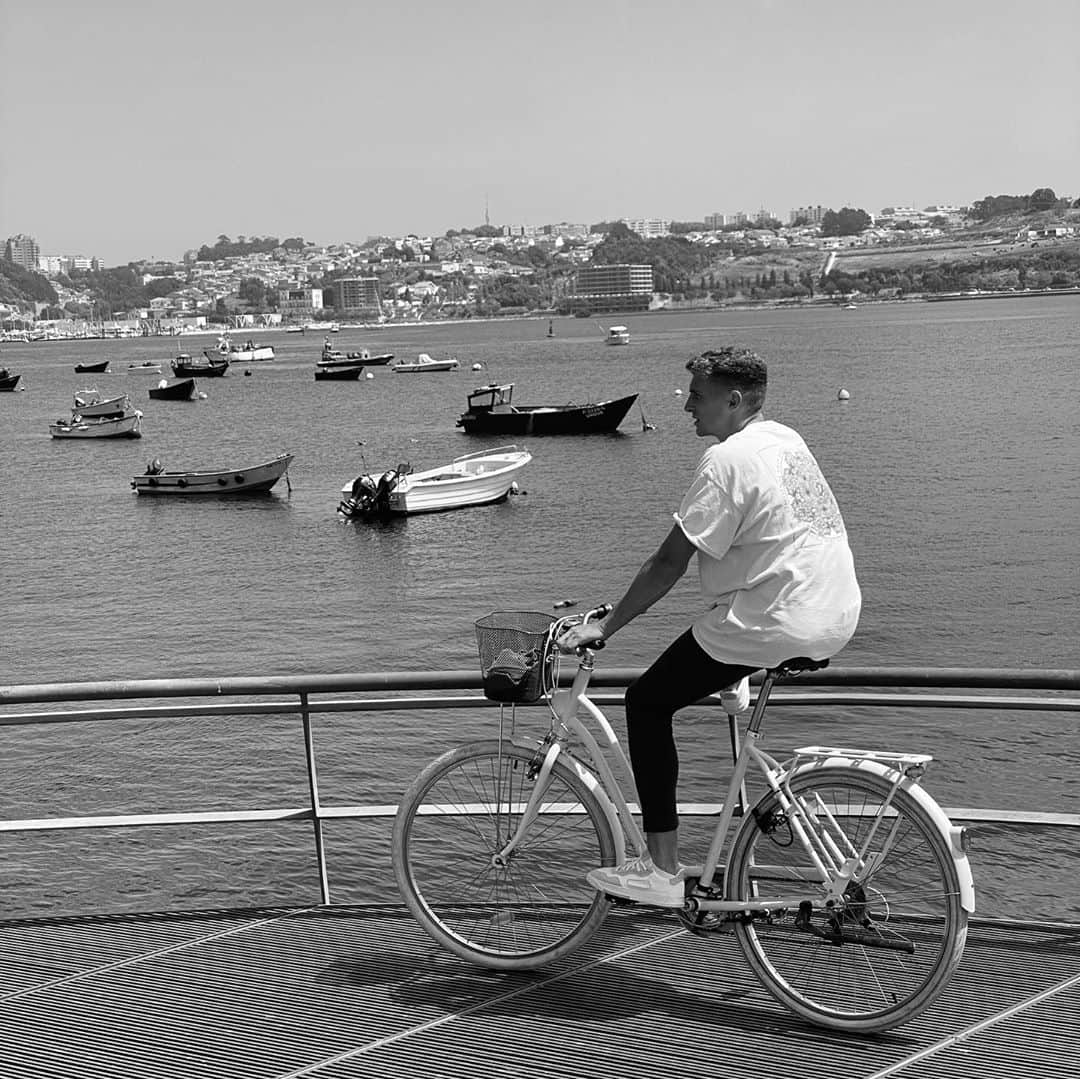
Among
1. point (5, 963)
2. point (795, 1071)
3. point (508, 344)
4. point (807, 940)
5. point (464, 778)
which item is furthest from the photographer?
point (508, 344)

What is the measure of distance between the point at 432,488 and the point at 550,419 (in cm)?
2438

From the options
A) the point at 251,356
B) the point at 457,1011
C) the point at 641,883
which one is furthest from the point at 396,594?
the point at 251,356

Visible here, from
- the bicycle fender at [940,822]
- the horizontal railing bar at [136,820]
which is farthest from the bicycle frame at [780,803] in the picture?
the horizontal railing bar at [136,820]

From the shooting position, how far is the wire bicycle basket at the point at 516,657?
12.8 ft

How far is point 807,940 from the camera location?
3867 millimetres

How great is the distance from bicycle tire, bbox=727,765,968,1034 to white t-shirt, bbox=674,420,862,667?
37 cm

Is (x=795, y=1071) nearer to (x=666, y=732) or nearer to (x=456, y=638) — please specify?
(x=666, y=732)

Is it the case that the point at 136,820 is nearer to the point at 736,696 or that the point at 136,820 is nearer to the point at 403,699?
the point at 403,699

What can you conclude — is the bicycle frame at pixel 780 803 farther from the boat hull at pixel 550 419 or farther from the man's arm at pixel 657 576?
the boat hull at pixel 550 419

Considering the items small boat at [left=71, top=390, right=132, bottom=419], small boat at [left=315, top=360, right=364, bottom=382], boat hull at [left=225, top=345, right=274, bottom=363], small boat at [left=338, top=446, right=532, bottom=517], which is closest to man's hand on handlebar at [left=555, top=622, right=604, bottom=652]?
small boat at [left=338, top=446, right=532, bottom=517]

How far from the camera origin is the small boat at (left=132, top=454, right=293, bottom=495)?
5128cm

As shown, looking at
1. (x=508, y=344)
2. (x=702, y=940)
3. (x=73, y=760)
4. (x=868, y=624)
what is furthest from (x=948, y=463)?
(x=508, y=344)

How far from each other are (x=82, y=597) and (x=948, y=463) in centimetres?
3172

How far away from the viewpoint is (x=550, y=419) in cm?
6894
